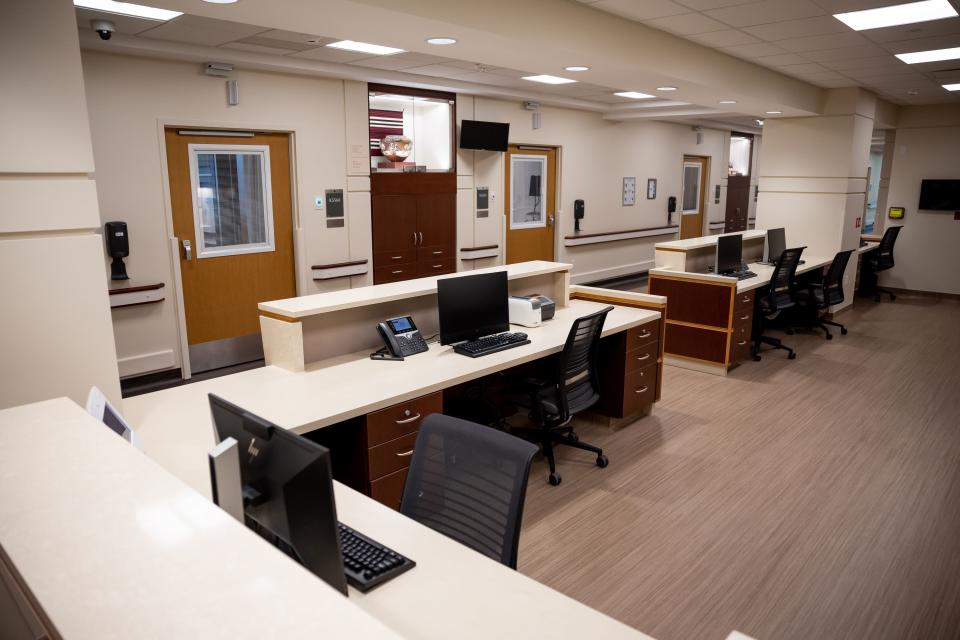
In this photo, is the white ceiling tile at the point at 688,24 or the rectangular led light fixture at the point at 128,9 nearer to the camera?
the rectangular led light fixture at the point at 128,9

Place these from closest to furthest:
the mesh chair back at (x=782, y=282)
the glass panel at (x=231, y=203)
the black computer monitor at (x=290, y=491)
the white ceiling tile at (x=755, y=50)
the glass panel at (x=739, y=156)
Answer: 1. the black computer monitor at (x=290, y=491)
2. the white ceiling tile at (x=755, y=50)
3. the glass panel at (x=231, y=203)
4. the mesh chair back at (x=782, y=282)
5. the glass panel at (x=739, y=156)

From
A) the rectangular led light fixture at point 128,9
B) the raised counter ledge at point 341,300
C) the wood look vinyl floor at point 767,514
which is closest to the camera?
the wood look vinyl floor at point 767,514

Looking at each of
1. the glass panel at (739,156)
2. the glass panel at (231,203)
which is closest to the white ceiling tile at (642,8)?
the glass panel at (231,203)

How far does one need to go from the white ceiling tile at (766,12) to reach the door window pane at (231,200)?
13.2 ft

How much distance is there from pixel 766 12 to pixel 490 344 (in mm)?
2752

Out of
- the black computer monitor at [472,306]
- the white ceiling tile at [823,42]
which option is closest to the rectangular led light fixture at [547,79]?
the white ceiling tile at [823,42]

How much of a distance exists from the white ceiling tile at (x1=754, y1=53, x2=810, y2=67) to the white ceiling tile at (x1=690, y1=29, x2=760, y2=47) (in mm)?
718

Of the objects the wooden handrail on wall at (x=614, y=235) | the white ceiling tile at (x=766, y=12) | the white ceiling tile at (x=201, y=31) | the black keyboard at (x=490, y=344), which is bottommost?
the black keyboard at (x=490, y=344)

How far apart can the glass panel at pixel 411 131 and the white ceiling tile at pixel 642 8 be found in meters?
3.36

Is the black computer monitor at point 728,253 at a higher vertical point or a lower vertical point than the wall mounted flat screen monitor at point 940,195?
lower

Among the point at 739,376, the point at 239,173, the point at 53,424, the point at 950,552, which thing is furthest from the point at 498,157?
the point at 53,424

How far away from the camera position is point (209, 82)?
5457mm

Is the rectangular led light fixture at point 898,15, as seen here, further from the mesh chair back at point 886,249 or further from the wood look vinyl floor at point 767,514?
the mesh chair back at point 886,249

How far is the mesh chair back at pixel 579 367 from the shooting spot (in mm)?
3686
